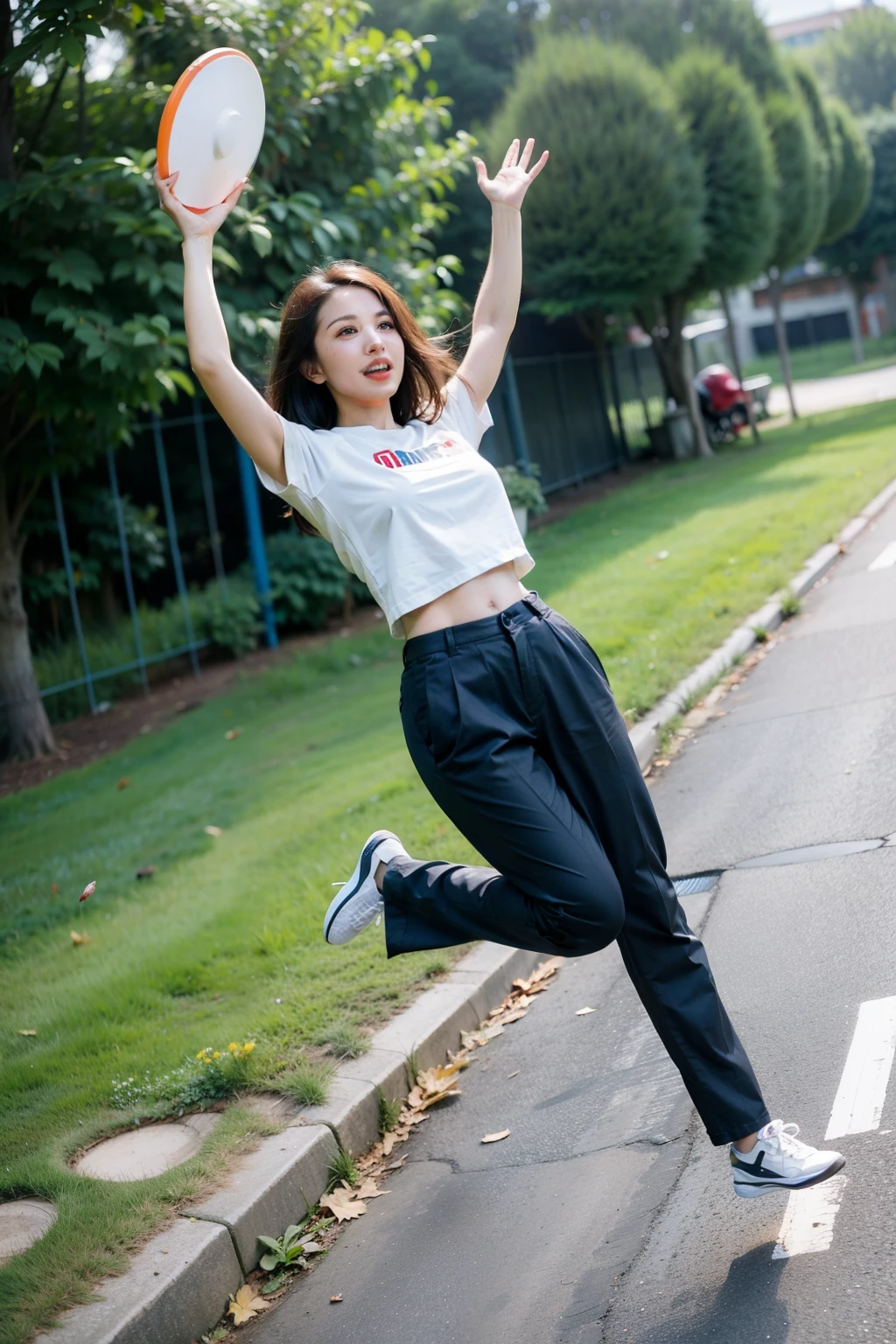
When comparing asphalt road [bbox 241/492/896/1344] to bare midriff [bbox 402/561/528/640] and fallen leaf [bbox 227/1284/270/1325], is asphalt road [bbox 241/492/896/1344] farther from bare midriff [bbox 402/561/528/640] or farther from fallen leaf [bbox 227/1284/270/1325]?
bare midriff [bbox 402/561/528/640]

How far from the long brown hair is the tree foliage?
58.7 feet

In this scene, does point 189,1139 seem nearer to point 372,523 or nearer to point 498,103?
point 372,523

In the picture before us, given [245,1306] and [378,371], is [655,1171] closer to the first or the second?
[245,1306]

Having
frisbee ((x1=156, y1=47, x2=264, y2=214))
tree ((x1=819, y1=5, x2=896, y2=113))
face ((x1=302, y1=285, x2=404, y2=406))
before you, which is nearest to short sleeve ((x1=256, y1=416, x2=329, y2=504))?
face ((x1=302, y1=285, x2=404, y2=406))

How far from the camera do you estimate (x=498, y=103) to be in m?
27.2

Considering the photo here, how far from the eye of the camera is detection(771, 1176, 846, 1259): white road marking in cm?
277

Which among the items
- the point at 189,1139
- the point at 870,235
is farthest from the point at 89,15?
the point at 870,235

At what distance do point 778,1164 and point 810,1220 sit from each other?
142mm

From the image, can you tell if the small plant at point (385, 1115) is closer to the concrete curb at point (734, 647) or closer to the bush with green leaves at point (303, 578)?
the concrete curb at point (734, 647)

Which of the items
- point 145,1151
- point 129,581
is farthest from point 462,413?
point 129,581

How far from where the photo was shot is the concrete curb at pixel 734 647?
6918mm

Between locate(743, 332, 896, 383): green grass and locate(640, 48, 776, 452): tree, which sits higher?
locate(640, 48, 776, 452): tree

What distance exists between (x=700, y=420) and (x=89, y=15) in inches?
795

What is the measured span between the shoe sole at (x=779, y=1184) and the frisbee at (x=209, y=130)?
2437 millimetres
